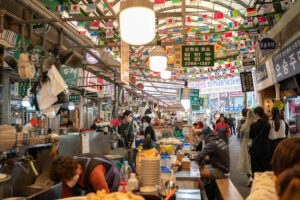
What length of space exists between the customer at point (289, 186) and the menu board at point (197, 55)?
723 centimetres

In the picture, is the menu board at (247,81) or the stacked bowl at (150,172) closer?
the stacked bowl at (150,172)

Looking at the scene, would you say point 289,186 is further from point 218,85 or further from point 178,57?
point 218,85

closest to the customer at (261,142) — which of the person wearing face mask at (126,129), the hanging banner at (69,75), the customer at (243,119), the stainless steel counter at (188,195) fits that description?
the customer at (243,119)

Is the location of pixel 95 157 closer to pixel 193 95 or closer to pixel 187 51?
pixel 187 51

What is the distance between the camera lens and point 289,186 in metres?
1.00

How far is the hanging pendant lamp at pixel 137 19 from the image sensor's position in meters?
2.35

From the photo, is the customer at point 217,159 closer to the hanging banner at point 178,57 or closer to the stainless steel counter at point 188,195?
the stainless steel counter at point 188,195

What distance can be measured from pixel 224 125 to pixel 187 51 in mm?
3902

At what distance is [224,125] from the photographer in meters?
10.1

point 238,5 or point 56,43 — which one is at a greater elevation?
point 238,5

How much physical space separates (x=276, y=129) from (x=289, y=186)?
5769 millimetres

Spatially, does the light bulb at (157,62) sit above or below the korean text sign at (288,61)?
below

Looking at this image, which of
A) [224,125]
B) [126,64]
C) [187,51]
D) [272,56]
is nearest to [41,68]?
[126,64]

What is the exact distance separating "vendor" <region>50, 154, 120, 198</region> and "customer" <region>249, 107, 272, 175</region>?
4318 millimetres
